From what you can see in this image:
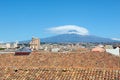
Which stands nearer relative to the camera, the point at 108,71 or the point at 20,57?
the point at 108,71

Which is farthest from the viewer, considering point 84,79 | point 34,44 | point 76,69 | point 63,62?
point 34,44

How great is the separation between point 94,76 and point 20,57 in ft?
69.8

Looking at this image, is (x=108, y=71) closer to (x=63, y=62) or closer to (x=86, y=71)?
(x=86, y=71)

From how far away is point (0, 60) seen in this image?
3697 centimetres

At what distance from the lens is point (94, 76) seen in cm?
1812

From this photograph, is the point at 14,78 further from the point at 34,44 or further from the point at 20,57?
the point at 34,44

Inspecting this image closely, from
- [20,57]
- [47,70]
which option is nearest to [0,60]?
[20,57]

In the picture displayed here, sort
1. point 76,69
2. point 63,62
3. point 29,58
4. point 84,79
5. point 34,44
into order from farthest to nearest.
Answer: point 34,44 < point 29,58 < point 63,62 < point 76,69 < point 84,79

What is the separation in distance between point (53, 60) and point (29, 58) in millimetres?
2992

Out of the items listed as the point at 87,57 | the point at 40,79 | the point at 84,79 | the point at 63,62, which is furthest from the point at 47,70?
the point at 87,57

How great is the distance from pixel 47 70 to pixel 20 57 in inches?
753

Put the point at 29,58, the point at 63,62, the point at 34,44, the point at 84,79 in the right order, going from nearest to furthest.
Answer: the point at 84,79 → the point at 63,62 → the point at 29,58 → the point at 34,44

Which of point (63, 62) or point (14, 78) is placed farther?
point (63, 62)

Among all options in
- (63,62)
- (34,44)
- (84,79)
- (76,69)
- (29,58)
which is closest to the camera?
(84,79)
